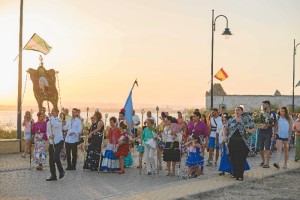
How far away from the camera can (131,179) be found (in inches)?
628

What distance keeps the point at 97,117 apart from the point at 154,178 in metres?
2.87

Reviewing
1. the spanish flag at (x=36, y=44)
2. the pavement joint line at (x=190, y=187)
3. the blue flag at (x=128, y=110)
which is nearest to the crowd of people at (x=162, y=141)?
the pavement joint line at (x=190, y=187)

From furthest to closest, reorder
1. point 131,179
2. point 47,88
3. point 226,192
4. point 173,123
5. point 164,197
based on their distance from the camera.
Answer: point 47,88 < point 173,123 < point 131,179 < point 226,192 < point 164,197


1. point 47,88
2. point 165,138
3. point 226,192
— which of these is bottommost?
point 226,192

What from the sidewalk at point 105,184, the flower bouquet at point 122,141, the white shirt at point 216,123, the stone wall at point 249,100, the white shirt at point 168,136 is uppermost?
the stone wall at point 249,100

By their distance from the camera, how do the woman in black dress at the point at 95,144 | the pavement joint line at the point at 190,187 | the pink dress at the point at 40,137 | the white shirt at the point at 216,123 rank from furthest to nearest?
1. the white shirt at the point at 216,123
2. the pink dress at the point at 40,137
3. the woman in black dress at the point at 95,144
4. the pavement joint line at the point at 190,187

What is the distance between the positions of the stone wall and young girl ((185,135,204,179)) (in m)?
68.4

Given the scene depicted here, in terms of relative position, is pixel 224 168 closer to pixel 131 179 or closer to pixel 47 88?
pixel 131 179

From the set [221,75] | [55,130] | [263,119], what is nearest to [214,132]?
[263,119]

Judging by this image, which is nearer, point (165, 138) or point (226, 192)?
point (226, 192)

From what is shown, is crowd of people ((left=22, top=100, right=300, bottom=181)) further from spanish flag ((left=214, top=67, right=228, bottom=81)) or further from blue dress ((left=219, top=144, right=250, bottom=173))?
spanish flag ((left=214, top=67, right=228, bottom=81))

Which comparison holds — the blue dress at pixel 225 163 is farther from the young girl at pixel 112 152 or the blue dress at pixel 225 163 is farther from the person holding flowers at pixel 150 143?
the young girl at pixel 112 152

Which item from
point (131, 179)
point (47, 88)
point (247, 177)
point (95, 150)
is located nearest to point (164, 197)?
point (131, 179)

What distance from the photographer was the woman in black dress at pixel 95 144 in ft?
58.4
